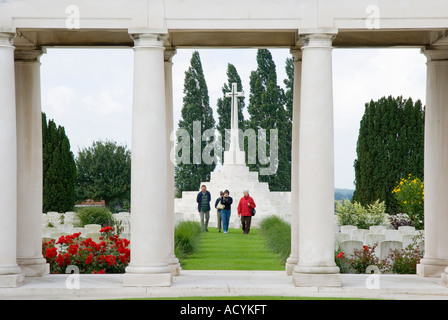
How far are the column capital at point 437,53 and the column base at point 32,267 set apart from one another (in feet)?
50.1

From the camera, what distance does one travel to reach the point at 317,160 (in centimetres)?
2286

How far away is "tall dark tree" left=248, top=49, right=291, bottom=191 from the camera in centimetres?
8719

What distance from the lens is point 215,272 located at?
90.6 ft

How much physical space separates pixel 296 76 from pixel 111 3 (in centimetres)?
729

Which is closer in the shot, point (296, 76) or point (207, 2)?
point (207, 2)

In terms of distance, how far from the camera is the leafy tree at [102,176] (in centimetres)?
9550

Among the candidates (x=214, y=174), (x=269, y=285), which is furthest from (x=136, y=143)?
(x=214, y=174)

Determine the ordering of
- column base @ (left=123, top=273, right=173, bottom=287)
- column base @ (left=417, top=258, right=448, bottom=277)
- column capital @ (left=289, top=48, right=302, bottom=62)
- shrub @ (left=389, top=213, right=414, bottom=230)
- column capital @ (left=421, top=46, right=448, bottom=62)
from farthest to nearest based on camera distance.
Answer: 1. shrub @ (left=389, top=213, right=414, bottom=230)
2. column capital @ (left=289, top=48, right=302, bottom=62)
3. column base @ (left=417, top=258, right=448, bottom=277)
4. column capital @ (left=421, top=46, right=448, bottom=62)
5. column base @ (left=123, top=273, right=173, bottom=287)

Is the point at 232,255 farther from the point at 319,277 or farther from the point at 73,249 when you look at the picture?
the point at 319,277

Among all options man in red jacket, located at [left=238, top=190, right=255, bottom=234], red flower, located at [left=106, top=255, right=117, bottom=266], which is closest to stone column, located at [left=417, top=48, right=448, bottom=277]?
red flower, located at [left=106, top=255, right=117, bottom=266]

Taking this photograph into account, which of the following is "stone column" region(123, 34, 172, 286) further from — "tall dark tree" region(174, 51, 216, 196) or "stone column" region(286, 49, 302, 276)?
"tall dark tree" region(174, 51, 216, 196)

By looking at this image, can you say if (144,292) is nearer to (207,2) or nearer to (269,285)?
(269,285)

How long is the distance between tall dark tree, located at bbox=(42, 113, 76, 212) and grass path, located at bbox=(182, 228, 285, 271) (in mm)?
24475

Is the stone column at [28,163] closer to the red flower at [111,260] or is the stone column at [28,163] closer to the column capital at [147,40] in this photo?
the red flower at [111,260]
